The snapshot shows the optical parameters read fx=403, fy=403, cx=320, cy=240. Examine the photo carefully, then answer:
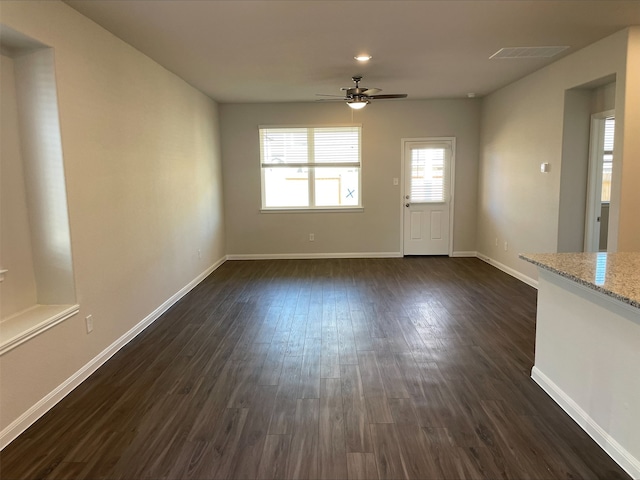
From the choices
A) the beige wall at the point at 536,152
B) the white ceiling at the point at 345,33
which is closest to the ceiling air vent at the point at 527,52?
the white ceiling at the point at 345,33

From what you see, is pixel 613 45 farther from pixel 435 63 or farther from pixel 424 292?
pixel 424 292

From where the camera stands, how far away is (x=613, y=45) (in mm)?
3643

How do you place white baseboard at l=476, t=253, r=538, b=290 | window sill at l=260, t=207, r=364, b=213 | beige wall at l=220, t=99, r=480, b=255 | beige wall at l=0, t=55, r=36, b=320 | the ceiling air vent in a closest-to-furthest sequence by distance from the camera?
beige wall at l=0, t=55, r=36, b=320 < the ceiling air vent < white baseboard at l=476, t=253, r=538, b=290 < beige wall at l=220, t=99, r=480, b=255 < window sill at l=260, t=207, r=364, b=213

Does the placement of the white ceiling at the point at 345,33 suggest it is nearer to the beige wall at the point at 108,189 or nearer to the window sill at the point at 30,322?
the beige wall at the point at 108,189

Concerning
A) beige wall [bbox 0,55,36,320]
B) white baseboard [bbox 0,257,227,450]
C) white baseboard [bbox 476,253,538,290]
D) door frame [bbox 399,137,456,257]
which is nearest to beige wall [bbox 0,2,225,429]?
white baseboard [bbox 0,257,227,450]

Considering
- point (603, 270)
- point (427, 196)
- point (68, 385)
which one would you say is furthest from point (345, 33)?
point (427, 196)

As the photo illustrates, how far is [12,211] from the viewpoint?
101 inches

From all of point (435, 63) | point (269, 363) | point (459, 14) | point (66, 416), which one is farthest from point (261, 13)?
point (66, 416)

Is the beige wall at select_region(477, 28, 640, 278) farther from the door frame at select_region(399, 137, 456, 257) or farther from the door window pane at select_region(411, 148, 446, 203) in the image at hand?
the door window pane at select_region(411, 148, 446, 203)

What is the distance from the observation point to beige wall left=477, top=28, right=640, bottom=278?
11.8 feet

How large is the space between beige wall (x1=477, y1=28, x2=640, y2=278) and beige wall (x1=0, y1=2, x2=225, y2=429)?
4396 millimetres

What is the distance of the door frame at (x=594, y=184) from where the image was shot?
175 inches

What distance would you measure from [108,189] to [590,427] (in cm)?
365

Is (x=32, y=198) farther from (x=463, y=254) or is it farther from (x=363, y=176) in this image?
(x=463, y=254)
